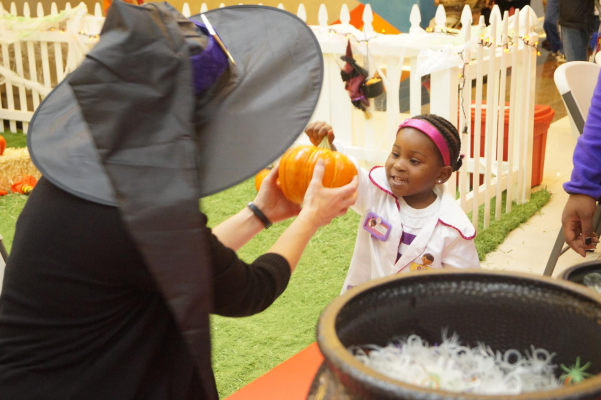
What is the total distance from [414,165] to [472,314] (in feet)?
4.78

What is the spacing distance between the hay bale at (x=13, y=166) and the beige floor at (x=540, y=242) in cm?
421

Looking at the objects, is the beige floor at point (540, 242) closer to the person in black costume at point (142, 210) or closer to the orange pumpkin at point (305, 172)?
the orange pumpkin at point (305, 172)

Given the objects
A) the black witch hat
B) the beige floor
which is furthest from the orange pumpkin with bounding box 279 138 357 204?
the beige floor

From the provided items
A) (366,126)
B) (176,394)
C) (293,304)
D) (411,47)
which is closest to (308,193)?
(176,394)

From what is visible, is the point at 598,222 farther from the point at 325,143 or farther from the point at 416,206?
the point at 325,143

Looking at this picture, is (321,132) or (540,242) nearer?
(321,132)

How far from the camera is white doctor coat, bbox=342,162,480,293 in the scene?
2.40 metres

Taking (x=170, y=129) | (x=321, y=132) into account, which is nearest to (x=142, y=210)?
(x=170, y=129)

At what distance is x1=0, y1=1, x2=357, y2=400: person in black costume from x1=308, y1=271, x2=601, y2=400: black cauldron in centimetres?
27

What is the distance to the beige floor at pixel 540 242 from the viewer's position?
13.2 feet

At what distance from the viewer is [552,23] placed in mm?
9219

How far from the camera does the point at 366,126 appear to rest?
5309 mm

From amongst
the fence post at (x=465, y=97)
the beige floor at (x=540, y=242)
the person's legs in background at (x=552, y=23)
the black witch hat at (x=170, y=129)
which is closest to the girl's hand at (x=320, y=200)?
the black witch hat at (x=170, y=129)

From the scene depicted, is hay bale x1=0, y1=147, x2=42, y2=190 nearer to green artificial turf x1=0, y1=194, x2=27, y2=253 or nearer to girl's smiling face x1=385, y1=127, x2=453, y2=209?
green artificial turf x1=0, y1=194, x2=27, y2=253
